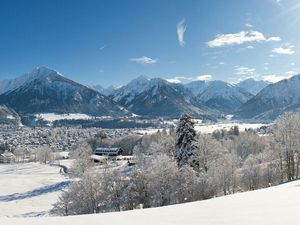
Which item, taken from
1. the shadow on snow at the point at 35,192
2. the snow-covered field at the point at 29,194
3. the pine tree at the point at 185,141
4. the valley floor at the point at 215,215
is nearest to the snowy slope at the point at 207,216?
the valley floor at the point at 215,215

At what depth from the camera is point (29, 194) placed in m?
86.9

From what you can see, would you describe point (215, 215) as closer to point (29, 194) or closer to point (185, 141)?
point (185, 141)

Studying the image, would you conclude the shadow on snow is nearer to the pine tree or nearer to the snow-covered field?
the snow-covered field

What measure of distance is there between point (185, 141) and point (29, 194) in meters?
45.2

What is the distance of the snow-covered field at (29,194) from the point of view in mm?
66231

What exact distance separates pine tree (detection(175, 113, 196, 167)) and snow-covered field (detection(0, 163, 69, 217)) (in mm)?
24003

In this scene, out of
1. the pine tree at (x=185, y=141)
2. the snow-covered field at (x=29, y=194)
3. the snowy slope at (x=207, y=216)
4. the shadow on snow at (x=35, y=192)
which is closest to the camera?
the snowy slope at (x=207, y=216)

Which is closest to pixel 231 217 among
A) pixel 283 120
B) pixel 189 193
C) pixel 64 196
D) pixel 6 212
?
pixel 189 193

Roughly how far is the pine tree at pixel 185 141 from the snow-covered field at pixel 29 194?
24.0 metres

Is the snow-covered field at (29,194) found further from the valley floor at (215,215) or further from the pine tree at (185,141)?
the valley floor at (215,215)

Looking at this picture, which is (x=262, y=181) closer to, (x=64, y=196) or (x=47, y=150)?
(x=64, y=196)

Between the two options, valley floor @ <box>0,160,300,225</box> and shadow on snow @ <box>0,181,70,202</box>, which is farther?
shadow on snow @ <box>0,181,70,202</box>

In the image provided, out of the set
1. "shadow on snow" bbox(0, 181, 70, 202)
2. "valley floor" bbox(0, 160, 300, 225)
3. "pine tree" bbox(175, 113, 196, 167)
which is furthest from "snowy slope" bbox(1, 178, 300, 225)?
"shadow on snow" bbox(0, 181, 70, 202)

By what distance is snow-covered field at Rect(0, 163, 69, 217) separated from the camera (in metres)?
66.2
